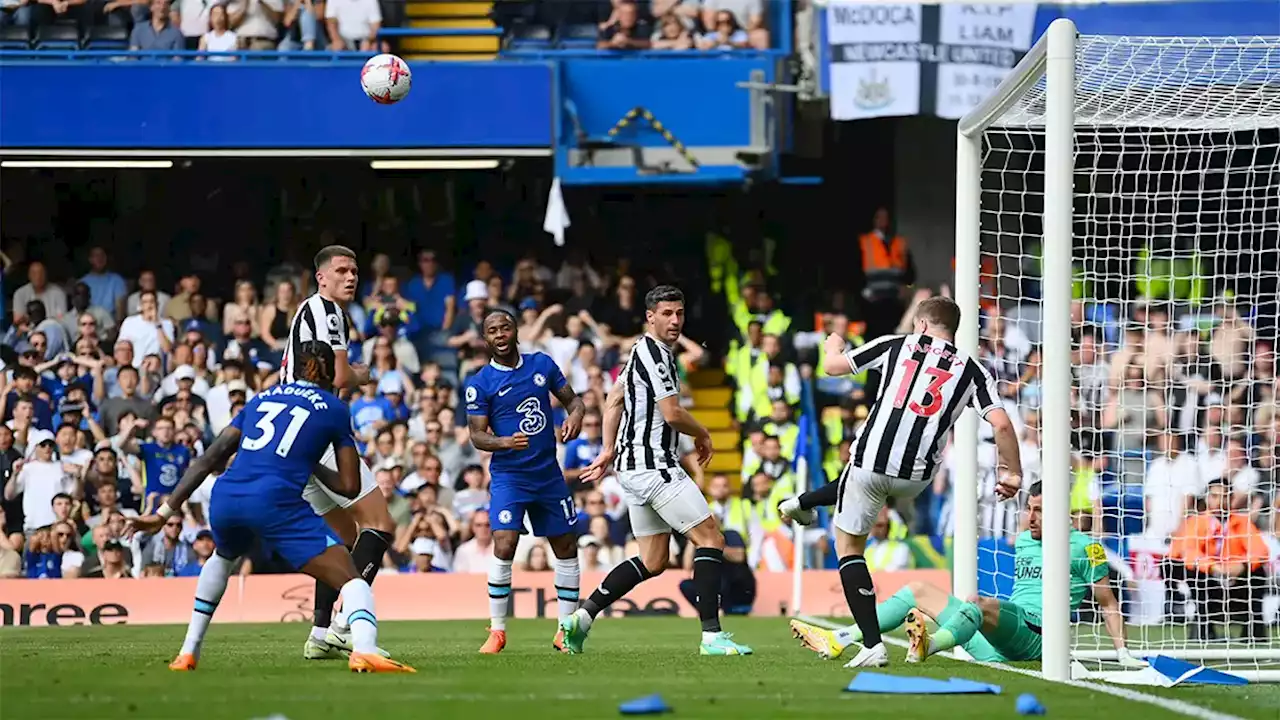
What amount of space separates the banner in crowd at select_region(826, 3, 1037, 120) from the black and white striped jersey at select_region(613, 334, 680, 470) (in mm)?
9570

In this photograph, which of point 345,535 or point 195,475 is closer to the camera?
point 195,475

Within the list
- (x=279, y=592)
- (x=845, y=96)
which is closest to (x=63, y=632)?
(x=279, y=592)

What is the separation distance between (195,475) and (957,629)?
12.9 feet

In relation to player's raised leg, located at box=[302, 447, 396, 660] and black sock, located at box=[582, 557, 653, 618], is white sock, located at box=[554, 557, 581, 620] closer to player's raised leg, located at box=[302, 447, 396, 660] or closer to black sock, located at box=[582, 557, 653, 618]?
black sock, located at box=[582, 557, 653, 618]

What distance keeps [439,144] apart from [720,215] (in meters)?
3.95

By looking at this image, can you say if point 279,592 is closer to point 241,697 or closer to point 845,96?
point 845,96

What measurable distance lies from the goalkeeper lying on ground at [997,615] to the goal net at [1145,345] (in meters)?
0.14

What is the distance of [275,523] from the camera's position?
8.75 metres

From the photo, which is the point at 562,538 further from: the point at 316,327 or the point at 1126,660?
the point at 1126,660

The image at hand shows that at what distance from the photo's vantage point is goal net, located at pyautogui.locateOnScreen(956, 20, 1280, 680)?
948 cm

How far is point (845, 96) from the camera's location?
20141 millimetres

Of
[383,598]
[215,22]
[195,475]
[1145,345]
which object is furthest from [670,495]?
[215,22]

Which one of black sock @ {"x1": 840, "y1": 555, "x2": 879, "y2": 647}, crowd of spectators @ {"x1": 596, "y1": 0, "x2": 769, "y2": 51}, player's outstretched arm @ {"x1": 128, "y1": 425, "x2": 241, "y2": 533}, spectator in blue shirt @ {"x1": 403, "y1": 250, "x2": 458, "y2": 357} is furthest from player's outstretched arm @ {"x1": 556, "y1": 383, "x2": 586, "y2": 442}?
crowd of spectators @ {"x1": 596, "y1": 0, "x2": 769, "y2": 51}

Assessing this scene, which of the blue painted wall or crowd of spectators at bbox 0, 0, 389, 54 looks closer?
the blue painted wall
